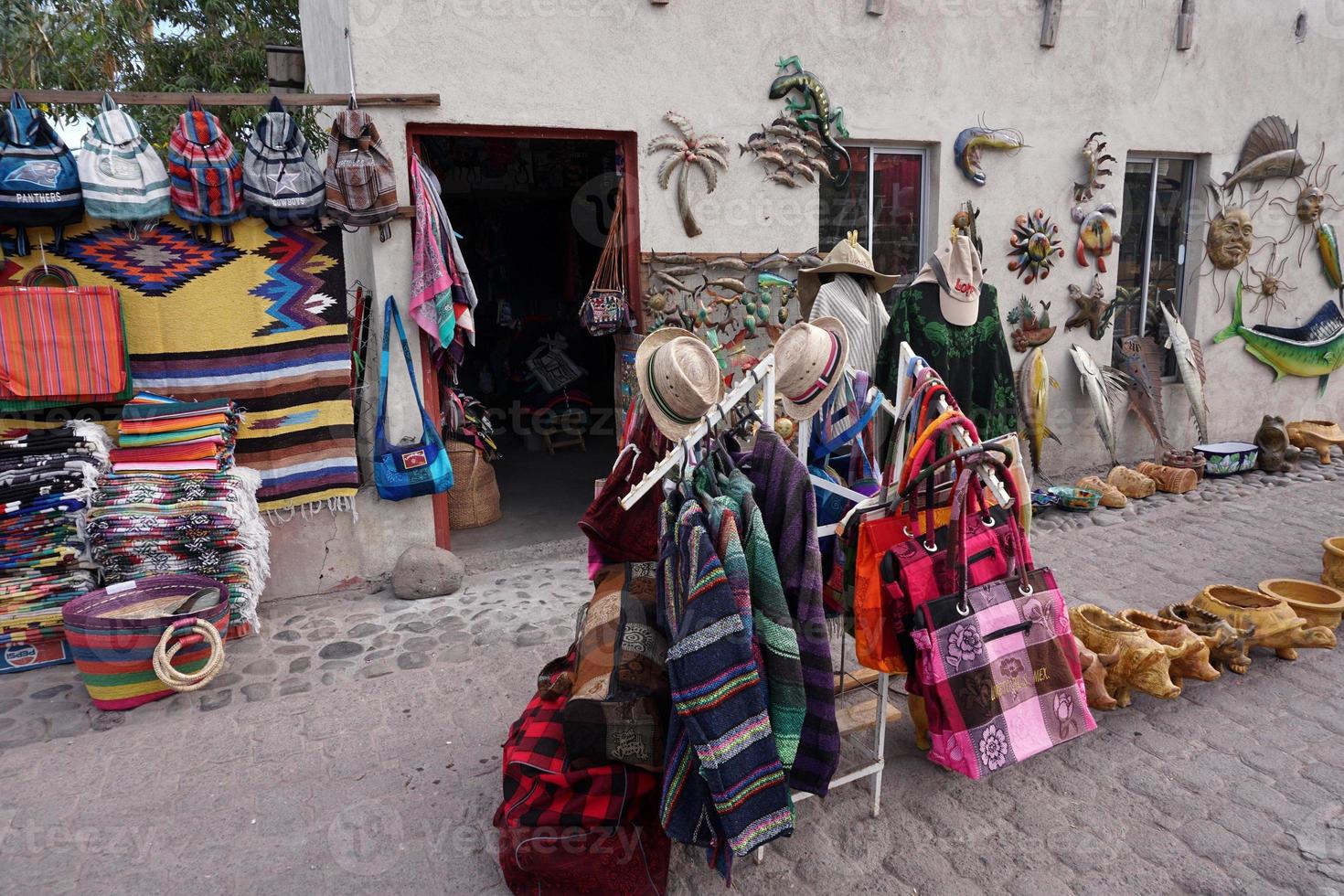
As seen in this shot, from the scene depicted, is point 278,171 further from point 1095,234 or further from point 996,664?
point 1095,234

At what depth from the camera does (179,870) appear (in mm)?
2600

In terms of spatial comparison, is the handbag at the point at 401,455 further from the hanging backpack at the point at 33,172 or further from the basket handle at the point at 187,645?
the hanging backpack at the point at 33,172

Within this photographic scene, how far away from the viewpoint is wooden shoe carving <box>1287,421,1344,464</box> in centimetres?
748

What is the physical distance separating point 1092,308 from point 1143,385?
3.06 ft

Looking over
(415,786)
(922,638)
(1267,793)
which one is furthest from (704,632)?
(1267,793)

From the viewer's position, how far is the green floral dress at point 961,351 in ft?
13.4

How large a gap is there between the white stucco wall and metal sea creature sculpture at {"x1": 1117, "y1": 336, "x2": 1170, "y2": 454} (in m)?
0.21

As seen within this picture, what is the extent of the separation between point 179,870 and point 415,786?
0.74m

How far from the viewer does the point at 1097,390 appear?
669cm

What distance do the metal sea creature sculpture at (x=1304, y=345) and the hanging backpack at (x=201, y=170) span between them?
7.98 meters

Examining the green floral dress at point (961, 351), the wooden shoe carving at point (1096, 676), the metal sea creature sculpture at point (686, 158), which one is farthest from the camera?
the metal sea creature sculpture at point (686, 158)

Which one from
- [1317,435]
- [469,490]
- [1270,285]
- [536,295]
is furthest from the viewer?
[536,295]

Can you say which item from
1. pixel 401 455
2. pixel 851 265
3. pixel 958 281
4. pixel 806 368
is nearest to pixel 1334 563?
pixel 958 281

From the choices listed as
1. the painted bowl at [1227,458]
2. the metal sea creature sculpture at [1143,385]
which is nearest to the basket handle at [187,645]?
the metal sea creature sculpture at [1143,385]
